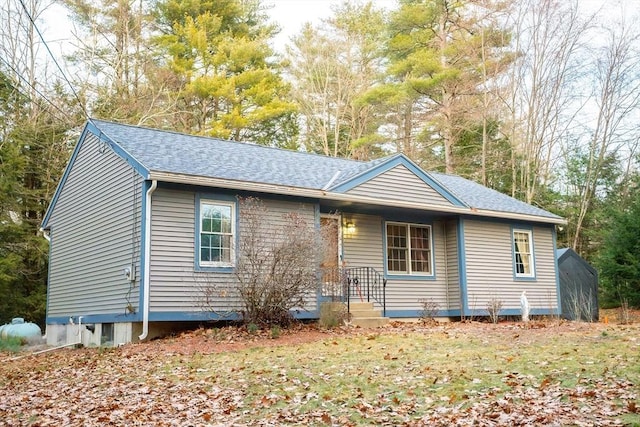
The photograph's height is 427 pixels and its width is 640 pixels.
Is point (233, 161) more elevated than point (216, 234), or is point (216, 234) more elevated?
point (233, 161)

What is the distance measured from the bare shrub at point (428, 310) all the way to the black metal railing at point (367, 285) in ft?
4.09

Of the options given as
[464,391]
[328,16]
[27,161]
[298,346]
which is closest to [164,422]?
[464,391]

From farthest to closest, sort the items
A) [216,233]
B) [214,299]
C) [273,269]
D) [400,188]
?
[400,188] < [216,233] < [214,299] < [273,269]

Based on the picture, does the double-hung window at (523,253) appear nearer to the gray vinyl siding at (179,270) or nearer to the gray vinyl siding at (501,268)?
the gray vinyl siding at (501,268)

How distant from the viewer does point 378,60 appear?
111 ft

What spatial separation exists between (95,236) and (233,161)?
12.3ft

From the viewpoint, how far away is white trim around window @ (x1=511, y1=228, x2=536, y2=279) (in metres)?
18.9

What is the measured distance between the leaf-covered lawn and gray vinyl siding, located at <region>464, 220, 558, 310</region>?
5904 mm

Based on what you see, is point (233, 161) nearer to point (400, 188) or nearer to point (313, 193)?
point (313, 193)

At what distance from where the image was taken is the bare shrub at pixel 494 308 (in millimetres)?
16281

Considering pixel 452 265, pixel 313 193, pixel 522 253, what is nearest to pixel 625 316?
pixel 522 253

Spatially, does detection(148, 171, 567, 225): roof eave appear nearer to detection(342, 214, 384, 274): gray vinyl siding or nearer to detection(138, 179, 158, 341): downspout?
detection(138, 179, 158, 341): downspout

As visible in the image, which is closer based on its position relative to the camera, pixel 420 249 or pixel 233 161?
pixel 233 161

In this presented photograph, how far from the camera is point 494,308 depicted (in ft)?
53.6
